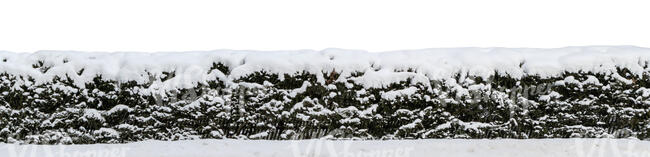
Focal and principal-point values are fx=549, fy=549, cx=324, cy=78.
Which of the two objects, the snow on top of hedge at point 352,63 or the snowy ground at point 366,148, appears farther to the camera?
the snow on top of hedge at point 352,63

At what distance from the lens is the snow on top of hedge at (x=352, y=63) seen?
420 cm

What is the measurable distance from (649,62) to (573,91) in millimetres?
616

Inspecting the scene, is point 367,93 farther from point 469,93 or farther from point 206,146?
point 206,146

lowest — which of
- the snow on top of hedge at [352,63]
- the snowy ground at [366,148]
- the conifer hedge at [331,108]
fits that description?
the snowy ground at [366,148]

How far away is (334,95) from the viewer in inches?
166

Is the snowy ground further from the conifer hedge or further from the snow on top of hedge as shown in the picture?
the snow on top of hedge

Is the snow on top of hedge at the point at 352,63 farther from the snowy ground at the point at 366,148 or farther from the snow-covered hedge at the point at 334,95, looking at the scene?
the snowy ground at the point at 366,148

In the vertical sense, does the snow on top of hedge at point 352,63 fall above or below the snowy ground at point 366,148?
above

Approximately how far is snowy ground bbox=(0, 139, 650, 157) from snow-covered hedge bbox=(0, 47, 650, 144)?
137 mm

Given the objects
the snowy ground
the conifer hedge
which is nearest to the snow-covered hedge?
the conifer hedge

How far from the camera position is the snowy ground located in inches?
161

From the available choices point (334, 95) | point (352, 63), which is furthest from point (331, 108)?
point (352, 63)

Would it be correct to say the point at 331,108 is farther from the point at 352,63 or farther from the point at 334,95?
the point at 352,63

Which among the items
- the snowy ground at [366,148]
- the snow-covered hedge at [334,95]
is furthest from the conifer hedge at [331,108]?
the snowy ground at [366,148]
